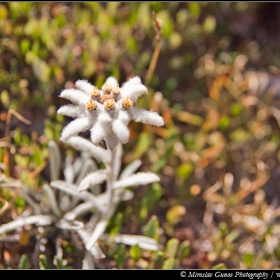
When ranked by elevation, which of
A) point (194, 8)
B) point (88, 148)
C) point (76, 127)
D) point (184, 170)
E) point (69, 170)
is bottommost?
point (184, 170)

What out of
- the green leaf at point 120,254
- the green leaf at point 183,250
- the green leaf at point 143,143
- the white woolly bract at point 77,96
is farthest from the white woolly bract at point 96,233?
the white woolly bract at point 77,96

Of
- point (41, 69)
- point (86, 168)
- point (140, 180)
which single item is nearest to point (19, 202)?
point (86, 168)

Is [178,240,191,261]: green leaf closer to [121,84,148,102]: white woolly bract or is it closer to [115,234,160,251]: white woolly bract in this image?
[115,234,160,251]: white woolly bract

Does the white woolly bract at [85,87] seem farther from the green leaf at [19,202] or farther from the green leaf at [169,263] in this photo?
the green leaf at [169,263]

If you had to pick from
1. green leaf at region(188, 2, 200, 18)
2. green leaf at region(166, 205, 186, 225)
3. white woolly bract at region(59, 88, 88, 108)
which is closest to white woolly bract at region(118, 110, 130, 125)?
white woolly bract at region(59, 88, 88, 108)

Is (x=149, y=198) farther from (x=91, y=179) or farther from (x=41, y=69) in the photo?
(x=41, y=69)
